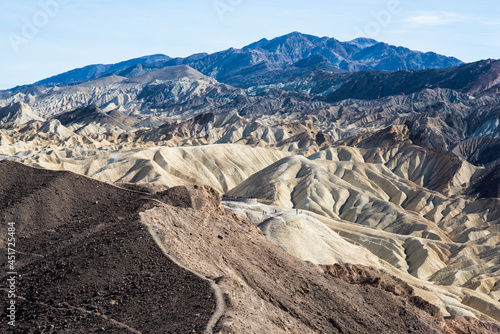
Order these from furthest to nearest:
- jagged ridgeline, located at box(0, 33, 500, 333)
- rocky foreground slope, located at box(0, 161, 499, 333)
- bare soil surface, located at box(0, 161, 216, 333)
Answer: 1. jagged ridgeline, located at box(0, 33, 500, 333)
2. rocky foreground slope, located at box(0, 161, 499, 333)
3. bare soil surface, located at box(0, 161, 216, 333)

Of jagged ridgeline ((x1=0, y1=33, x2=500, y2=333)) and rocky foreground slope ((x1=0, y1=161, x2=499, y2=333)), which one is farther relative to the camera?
jagged ridgeline ((x1=0, y1=33, x2=500, y2=333))

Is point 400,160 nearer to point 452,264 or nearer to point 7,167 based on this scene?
point 452,264

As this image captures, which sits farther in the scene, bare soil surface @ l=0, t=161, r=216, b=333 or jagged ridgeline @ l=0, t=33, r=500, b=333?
jagged ridgeline @ l=0, t=33, r=500, b=333

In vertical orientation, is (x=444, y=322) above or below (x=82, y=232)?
below

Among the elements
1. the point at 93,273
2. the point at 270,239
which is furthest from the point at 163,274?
the point at 270,239

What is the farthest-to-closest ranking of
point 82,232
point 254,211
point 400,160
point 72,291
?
point 400,160 < point 254,211 < point 82,232 < point 72,291

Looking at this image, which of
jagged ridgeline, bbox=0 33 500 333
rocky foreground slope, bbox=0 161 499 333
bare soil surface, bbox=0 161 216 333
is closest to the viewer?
bare soil surface, bbox=0 161 216 333

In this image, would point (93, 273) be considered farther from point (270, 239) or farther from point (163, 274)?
point (270, 239)

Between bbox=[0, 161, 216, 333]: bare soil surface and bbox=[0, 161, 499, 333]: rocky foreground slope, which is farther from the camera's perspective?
bbox=[0, 161, 499, 333]: rocky foreground slope

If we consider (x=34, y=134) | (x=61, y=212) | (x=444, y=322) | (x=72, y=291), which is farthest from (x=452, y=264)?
(x=34, y=134)
